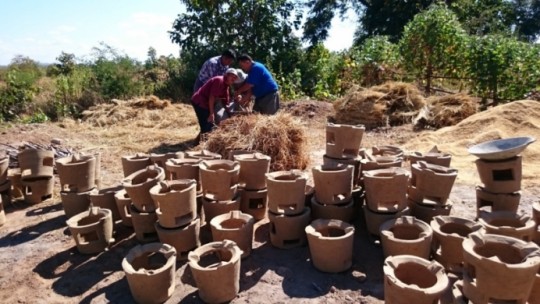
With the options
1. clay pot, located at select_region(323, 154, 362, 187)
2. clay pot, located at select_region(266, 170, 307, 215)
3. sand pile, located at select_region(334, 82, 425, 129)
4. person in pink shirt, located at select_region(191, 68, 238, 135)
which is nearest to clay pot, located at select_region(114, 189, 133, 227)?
clay pot, located at select_region(266, 170, 307, 215)

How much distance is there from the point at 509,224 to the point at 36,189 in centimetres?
515

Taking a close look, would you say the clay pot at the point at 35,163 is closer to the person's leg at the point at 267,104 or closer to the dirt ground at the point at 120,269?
the dirt ground at the point at 120,269

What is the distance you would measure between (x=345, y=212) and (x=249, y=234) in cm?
95

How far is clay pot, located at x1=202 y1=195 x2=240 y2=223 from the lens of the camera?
377 centimetres

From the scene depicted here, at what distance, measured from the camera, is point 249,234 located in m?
3.49

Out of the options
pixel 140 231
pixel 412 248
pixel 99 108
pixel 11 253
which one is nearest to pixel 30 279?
pixel 11 253

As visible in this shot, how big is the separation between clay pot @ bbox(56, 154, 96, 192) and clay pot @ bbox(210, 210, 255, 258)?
5.60ft

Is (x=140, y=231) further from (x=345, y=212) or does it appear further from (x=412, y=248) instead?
(x=412, y=248)

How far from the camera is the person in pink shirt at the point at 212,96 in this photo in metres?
6.11

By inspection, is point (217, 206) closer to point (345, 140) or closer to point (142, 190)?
point (142, 190)

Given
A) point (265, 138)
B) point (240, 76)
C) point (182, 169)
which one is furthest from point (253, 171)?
point (240, 76)

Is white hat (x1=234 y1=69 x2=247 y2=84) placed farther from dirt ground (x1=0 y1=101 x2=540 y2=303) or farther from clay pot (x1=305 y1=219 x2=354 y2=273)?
clay pot (x1=305 y1=219 x2=354 y2=273)

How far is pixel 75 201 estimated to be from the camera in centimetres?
429

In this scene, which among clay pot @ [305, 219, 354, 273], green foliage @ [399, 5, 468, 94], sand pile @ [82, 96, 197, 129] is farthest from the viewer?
green foliage @ [399, 5, 468, 94]
